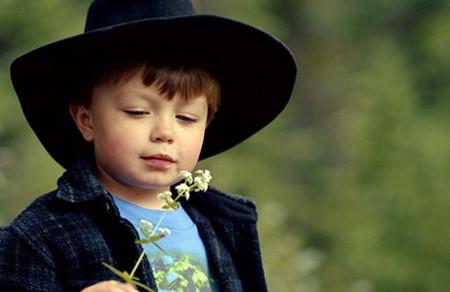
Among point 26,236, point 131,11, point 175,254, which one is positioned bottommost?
point 26,236

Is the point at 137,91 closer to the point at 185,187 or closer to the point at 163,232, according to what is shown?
the point at 185,187

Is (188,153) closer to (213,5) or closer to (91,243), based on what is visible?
(91,243)

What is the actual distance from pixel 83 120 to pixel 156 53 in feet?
0.90

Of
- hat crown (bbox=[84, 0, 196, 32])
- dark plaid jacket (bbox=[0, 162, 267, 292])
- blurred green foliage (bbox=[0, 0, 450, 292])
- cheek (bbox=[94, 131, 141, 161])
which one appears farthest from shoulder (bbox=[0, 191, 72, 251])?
blurred green foliage (bbox=[0, 0, 450, 292])

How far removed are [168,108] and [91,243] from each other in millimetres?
385

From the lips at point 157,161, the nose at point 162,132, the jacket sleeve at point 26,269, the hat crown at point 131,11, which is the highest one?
the hat crown at point 131,11

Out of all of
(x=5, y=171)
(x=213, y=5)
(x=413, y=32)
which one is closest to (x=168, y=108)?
(x=5, y=171)

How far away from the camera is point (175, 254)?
4070 millimetres

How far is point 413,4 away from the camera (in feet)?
96.4

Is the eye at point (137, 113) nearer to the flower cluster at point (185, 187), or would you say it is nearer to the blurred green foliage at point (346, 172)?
the flower cluster at point (185, 187)

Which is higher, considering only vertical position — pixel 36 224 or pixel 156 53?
pixel 156 53

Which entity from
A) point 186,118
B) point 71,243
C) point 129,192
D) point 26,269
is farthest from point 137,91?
point 26,269

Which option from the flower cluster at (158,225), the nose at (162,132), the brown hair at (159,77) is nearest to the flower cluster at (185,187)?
the flower cluster at (158,225)

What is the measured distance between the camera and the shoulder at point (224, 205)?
172 inches
